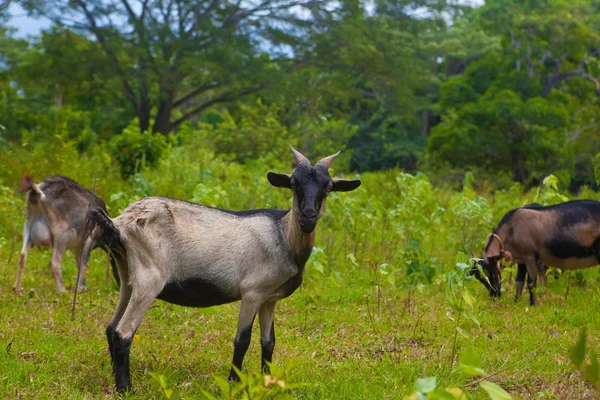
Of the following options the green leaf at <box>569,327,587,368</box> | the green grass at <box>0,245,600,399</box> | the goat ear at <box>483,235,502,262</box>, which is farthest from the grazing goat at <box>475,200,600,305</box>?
the green leaf at <box>569,327,587,368</box>

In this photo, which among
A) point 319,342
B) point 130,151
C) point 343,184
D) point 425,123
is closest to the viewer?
point 343,184

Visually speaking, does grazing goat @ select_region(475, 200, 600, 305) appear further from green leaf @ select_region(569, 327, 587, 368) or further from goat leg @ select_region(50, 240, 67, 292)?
green leaf @ select_region(569, 327, 587, 368)

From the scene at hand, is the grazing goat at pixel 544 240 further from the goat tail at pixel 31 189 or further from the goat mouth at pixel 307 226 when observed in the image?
the goat tail at pixel 31 189

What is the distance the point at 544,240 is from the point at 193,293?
180 inches

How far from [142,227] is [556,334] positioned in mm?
4117

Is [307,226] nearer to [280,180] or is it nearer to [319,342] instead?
[280,180]

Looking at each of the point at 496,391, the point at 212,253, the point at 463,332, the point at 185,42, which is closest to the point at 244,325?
the point at 212,253

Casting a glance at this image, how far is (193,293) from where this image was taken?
448cm

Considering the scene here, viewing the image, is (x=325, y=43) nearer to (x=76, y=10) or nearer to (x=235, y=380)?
(x=76, y=10)

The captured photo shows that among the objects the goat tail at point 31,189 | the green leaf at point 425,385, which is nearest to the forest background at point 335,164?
the green leaf at point 425,385

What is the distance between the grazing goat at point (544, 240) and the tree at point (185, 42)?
13839 mm

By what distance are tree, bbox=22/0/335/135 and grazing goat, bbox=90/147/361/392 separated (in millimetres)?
15668

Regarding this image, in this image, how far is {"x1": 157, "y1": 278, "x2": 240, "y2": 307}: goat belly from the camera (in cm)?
443

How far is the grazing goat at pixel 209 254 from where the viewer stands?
4230 millimetres
